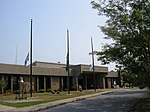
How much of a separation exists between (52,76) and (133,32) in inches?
1562

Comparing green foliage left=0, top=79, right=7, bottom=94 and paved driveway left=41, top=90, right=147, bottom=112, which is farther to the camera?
green foliage left=0, top=79, right=7, bottom=94

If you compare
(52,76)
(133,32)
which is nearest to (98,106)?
(133,32)

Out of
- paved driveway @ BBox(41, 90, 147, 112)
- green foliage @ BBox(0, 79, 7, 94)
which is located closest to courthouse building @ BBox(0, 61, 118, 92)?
green foliage @ BBox(0, 79, 7, 94)

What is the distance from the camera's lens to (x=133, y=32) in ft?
72.0

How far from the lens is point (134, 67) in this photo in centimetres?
2308

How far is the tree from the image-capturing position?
20.9 m

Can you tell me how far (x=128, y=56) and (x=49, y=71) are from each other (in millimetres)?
35755

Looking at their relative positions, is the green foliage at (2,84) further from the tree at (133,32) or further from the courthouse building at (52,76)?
the tree at (133,32)

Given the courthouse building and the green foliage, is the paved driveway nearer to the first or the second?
the courthouse building

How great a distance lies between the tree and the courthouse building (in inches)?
987

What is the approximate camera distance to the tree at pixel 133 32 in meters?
20.9

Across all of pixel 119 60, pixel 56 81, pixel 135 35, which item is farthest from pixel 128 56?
pixel 56 81

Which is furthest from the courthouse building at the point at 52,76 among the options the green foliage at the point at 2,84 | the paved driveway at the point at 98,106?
the paved driveway at the point at 98,106

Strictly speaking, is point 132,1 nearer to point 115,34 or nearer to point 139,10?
point 139,10
